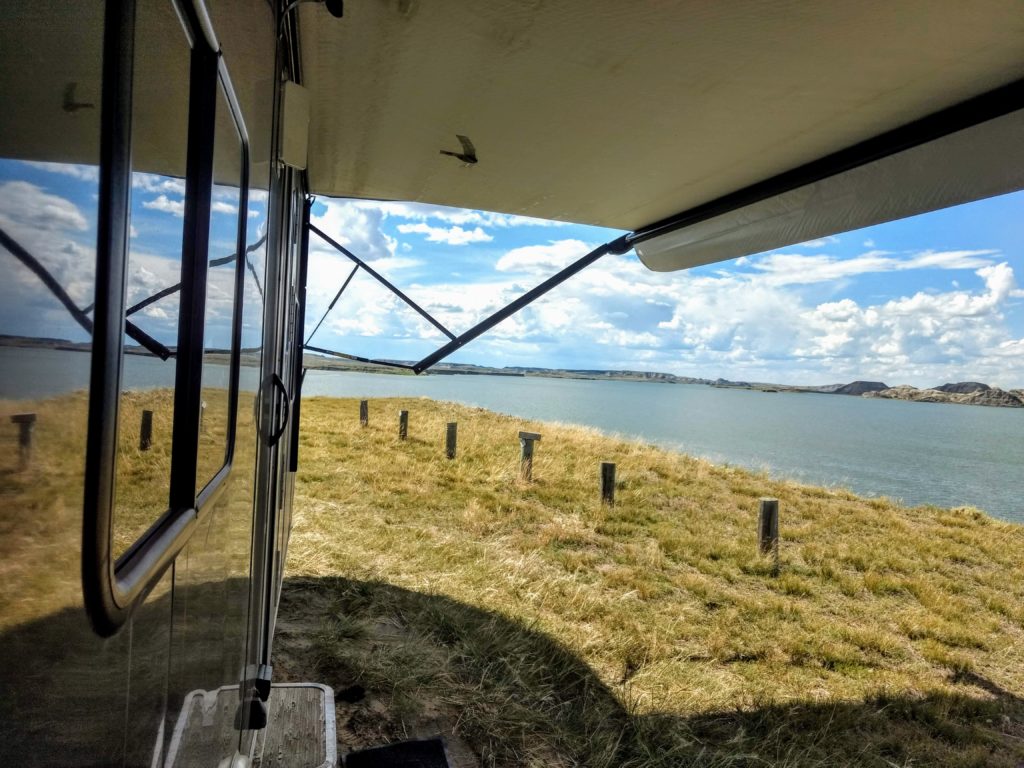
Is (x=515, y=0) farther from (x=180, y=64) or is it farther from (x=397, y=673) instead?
(x=397, y=673)

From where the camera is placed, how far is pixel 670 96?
2.19m

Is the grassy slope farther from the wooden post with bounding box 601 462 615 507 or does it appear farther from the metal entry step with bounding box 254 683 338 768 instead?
the wooden post with bounding box 601 462 615 507

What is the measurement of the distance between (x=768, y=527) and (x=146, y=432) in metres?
5.78

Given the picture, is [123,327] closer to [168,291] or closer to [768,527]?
[168,291]

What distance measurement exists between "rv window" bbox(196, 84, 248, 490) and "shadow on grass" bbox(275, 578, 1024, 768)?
2.00 metres

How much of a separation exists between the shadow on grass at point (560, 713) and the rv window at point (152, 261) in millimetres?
2304

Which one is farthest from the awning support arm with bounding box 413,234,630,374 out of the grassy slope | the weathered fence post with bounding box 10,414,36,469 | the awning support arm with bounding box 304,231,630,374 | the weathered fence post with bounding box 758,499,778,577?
the weathered fence post with bounding box 10,414,36,469

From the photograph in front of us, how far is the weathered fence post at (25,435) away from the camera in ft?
1.19

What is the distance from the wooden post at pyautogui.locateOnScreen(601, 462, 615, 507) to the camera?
7.09 m

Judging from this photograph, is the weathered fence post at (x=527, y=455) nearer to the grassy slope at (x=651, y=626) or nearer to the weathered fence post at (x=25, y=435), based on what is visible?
the grassy slope at (x=651, y=626)

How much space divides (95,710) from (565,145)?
8.40ft

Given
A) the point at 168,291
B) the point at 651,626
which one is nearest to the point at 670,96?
the point at 168,291

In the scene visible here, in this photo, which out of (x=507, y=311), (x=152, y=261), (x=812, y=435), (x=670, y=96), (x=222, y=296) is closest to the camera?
(x=152, y=261)

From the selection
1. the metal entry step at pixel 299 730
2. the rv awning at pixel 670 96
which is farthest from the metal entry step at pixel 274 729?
the rv awning at pixel 670 96
